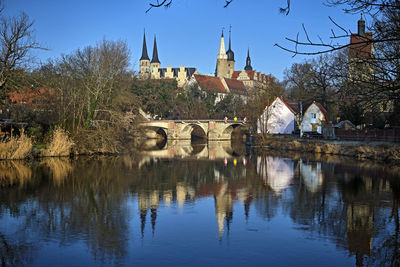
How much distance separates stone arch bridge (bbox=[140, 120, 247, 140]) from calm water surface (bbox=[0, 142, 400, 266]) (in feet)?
138

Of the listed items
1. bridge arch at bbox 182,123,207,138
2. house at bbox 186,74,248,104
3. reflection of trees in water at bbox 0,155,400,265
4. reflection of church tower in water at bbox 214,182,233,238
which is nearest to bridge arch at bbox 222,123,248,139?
bridge arch at bbox 182,123,207,138

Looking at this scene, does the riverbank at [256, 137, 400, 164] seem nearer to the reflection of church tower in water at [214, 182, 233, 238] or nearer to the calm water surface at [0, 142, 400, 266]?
the calm water surface at [0, 142, 400, 266]

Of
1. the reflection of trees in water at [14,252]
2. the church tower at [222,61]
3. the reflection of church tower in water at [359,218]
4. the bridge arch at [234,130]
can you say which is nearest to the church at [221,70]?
the church tower at [222,61]

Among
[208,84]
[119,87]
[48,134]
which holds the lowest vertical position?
[48,134]

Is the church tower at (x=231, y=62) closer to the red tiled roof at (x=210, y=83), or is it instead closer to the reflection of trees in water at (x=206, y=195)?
the red tiled roof at (x=210, y=83)

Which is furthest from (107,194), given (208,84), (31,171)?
(208,84)

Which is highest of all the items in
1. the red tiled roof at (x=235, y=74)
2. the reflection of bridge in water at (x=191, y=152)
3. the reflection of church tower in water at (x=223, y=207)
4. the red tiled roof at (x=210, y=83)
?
the red tiled roof at (x=235, y=74)

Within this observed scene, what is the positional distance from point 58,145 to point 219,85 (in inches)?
3183

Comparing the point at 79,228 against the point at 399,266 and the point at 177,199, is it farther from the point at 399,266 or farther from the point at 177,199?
the point at 399,266

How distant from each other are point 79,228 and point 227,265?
14.3ft

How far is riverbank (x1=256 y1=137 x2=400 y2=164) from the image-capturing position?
1158 inches

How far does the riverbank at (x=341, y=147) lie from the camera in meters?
29.4

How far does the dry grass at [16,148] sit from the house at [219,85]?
68076 millimetres

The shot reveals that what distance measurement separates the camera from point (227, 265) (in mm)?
8891
